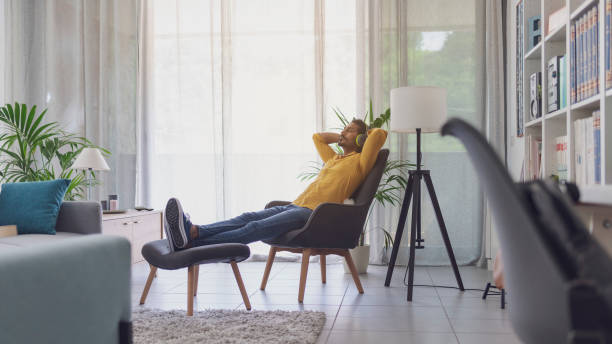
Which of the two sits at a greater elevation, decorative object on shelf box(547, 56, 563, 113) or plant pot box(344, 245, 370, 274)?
decorative object on shelf box(547, 56, 563, 113)

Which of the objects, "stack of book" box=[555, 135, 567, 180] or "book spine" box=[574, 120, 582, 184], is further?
"stack of book" box=[555, 135, 567, 180]

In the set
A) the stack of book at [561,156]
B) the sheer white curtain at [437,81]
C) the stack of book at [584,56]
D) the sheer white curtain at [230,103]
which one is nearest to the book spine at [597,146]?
the stack of book at [584,56]

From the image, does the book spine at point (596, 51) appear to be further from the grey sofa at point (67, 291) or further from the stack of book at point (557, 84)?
the grey sofa at point (67, 291)

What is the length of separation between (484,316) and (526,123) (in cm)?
137

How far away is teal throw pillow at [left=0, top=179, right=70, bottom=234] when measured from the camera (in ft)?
11.3

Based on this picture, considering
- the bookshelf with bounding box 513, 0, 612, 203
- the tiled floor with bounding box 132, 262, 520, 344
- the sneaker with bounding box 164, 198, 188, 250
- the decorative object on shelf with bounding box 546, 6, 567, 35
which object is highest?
the decorative object on shelf with bounding box 546, 6, 567, 35

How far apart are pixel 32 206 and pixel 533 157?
3163mm

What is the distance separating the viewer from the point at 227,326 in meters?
2.58

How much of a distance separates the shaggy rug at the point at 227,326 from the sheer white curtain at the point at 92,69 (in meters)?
2.74

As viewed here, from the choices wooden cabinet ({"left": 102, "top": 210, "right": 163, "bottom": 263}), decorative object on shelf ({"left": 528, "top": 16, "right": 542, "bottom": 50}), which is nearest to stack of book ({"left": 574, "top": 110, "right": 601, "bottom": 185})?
decorative object on shelf ({"left": 528, "top": 16, "right": 542, "bottom": 50})

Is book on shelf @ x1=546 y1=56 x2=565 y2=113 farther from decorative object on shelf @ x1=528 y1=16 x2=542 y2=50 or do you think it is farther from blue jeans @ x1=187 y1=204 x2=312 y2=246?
blue jeans @ x1=187 y1=204 x2=312 y2=246

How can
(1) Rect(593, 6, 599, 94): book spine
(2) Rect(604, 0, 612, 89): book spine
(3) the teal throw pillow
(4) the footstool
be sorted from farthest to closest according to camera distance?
(3) the teal throw pillow → (4) the footstool → (1) Rect(593, 6, 599, 94): book spine → (2) Rect(604, 0, 612, 89): book spine

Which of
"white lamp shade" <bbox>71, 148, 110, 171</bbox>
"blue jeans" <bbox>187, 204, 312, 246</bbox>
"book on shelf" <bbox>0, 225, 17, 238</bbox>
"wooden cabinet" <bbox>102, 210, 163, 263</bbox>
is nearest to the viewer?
"blue jeans" <bbox>187, 204, 312, 246</bbox>

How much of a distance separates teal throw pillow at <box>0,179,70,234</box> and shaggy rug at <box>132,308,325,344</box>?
3.30 ft
